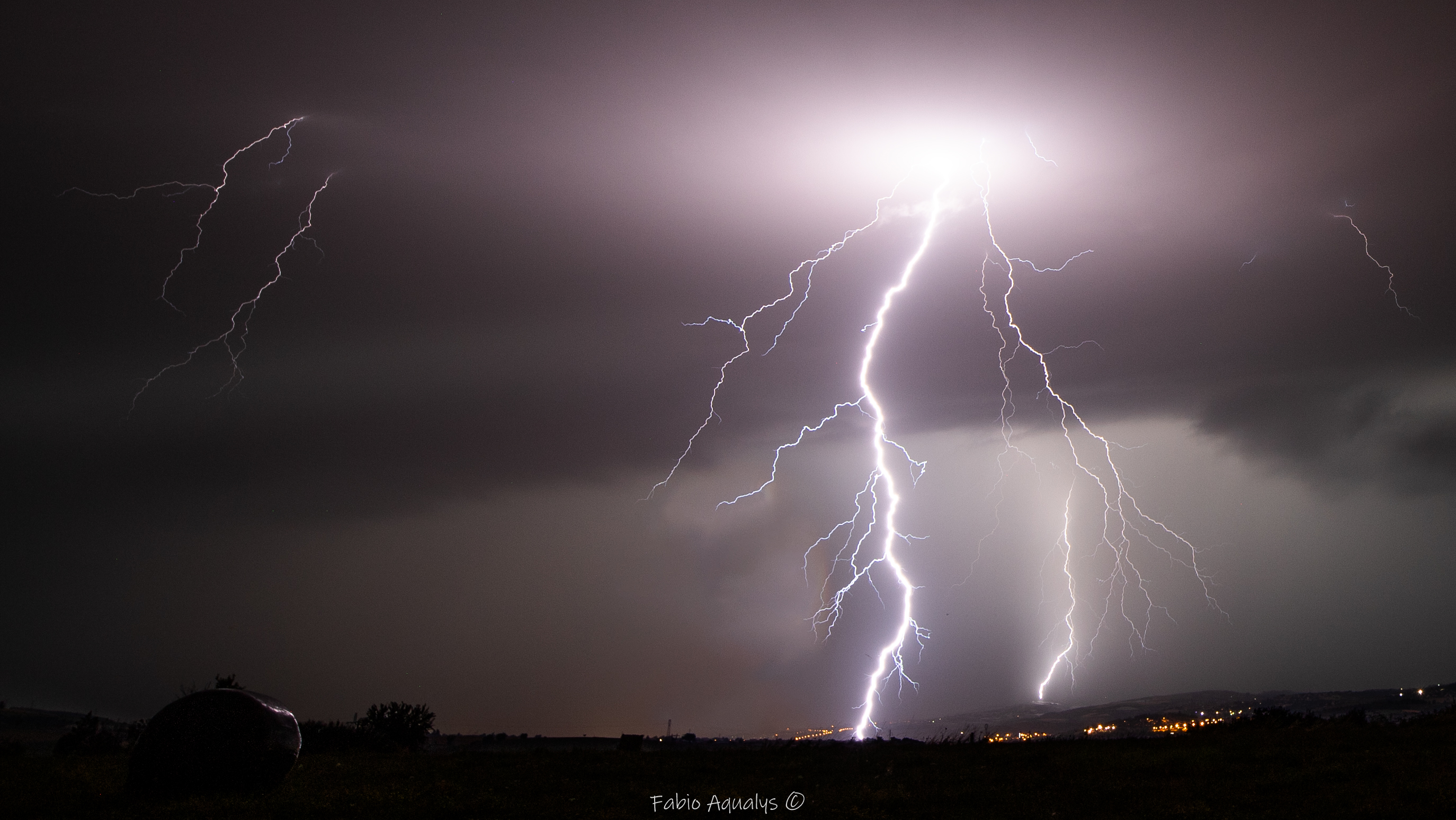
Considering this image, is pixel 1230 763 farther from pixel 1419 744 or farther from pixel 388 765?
pixel 388 765

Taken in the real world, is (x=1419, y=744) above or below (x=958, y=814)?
above

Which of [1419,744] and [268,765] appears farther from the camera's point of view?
[1419,744]

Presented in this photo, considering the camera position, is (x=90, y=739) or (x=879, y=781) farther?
(x=90, y=739)

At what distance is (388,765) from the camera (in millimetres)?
15258

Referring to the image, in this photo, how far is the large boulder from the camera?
433 inches

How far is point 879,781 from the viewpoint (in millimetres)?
13156

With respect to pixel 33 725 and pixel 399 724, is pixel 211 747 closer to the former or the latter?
pixel 399 724

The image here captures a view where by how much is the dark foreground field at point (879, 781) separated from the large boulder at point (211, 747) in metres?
0.30

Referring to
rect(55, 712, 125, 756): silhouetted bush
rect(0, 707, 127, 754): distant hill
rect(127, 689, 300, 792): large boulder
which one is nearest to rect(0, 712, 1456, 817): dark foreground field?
rect(127, 689, 300, 792): large boulder

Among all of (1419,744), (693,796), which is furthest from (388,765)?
(1419,744)

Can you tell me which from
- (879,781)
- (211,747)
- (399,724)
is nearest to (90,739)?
(399,724)

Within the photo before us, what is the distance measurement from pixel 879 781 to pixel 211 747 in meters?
8.96

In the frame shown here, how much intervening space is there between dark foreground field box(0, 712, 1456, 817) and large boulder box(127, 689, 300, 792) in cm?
30

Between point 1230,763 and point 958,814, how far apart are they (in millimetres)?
5595
